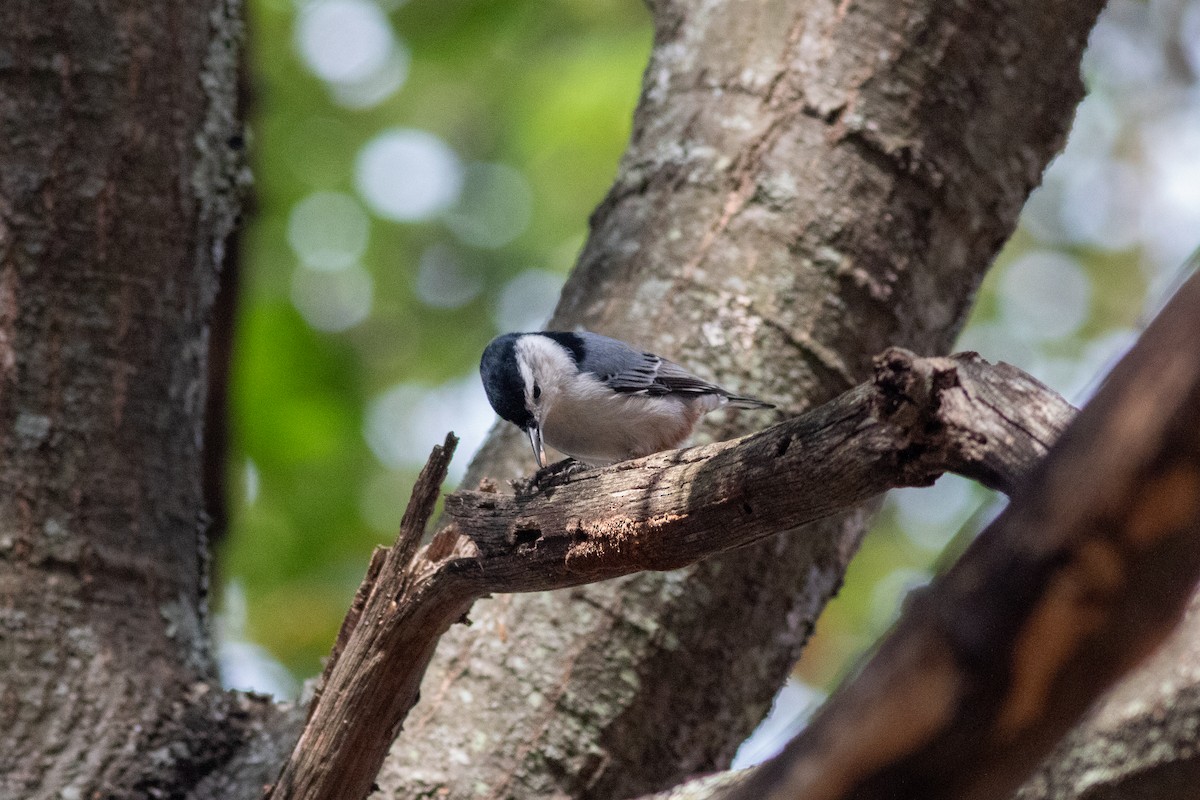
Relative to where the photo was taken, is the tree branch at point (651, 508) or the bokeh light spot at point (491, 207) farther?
the bokeh light spot at point (491, 207)

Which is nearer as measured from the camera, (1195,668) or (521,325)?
(1195,668)

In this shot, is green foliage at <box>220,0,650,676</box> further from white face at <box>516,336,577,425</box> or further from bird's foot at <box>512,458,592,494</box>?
bird's foot at <box>512,458,592,494</box>

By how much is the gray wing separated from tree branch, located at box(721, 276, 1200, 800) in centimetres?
238

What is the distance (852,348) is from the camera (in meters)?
3.18

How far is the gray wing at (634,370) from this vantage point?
3162 millimetres

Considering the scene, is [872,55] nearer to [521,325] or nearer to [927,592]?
[927,592]

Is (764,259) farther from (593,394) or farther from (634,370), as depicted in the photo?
(593,394)

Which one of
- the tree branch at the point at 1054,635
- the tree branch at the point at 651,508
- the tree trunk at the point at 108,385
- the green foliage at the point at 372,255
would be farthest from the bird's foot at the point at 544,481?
Result: the green foliage at the point at 372,255

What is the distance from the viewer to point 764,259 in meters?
3.17

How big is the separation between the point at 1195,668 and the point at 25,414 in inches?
111

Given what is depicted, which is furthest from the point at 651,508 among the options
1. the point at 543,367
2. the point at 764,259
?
the point at 543,367

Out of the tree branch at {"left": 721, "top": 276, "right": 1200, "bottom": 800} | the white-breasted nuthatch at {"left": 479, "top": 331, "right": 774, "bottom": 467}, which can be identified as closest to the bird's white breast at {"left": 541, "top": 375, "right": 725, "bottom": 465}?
the white-breasted nuthatch at {"left": 479, "top": 331, "right": 774, "bottom": 467}

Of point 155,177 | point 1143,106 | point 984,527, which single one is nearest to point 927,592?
point 984,527

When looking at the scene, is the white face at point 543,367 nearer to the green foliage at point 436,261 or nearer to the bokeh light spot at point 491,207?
the green foliage at point 436,261
